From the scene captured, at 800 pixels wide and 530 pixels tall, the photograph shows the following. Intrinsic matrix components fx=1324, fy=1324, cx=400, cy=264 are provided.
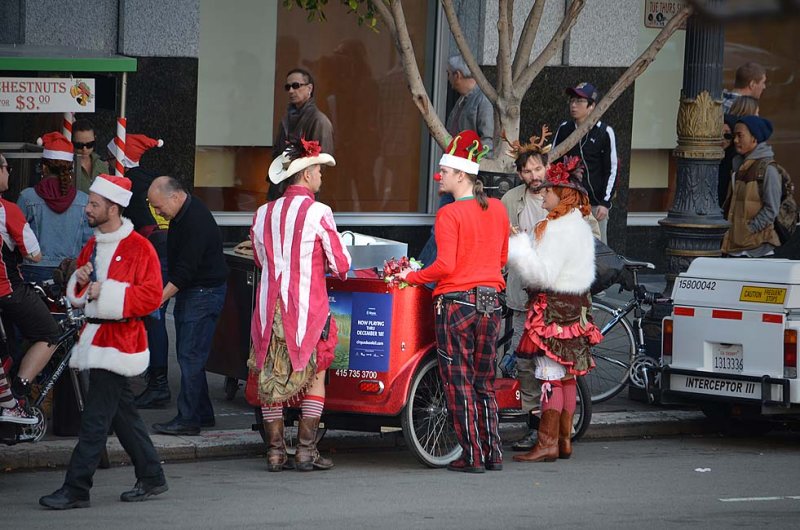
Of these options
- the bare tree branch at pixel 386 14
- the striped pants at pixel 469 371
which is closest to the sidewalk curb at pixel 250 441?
the striped pants at pixel 469 371

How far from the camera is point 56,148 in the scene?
9.23m

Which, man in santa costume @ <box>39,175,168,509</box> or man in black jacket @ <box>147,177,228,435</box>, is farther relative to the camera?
man in black jacket @ <box>147,177,228,435</box>

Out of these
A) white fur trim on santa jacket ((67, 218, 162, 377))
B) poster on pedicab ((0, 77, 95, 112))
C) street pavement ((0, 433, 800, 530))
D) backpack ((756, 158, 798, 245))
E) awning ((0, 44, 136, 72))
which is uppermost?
awning ((0, 44, 136, 72))

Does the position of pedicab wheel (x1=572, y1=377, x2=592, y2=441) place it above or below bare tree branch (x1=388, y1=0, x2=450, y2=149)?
below

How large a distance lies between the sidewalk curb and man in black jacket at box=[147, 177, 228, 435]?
0.22 m

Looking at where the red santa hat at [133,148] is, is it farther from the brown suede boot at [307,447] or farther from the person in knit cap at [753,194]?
the person in knit cap at [753,194]

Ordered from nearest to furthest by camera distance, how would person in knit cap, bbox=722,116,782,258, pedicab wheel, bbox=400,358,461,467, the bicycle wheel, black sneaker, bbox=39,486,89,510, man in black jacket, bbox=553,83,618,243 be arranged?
black sneaker, bbox=39,486,89,510 → pedicab wheel, bbox=400,358,461,467 → the bicycle wheel → person in knit cap, bbox=722,116,782,258 → man in black jacket, bbox=553,83,618,243

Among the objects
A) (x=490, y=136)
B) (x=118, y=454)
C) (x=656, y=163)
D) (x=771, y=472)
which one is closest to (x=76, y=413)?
(x=118, y=454)

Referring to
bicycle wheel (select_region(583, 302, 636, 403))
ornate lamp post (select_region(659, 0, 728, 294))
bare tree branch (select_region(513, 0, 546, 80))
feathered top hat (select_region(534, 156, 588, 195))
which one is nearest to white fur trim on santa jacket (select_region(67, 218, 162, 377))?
feathered top hat (select_region(534, 156, 588, 195))

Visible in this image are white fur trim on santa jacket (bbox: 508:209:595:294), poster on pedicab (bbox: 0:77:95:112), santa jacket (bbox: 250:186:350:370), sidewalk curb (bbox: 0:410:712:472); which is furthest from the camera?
poster on pedicab (bbox: 0:77:95:112)

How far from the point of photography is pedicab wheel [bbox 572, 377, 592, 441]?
28.5 feet

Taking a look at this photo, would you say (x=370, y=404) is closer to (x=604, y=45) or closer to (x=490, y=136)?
(x=490, y=136)

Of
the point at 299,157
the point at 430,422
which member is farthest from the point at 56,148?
the point at 430,422

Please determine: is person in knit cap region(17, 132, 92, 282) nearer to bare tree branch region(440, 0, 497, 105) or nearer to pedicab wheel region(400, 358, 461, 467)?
pedicab wheel region(400, 358, 461, 467)
